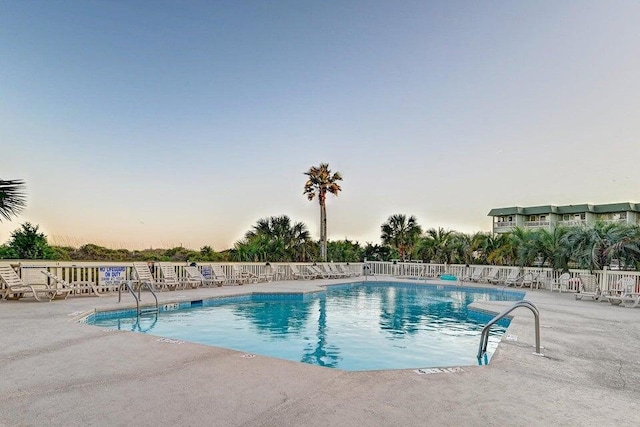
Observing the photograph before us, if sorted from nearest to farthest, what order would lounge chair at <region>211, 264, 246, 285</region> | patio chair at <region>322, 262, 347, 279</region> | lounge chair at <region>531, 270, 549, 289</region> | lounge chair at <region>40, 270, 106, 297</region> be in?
lounge chair at <region>40, 270, 106, 297</region>
lounge chair at <region>211, 264, 246, 285</region>
lounge chair at <region>531, 270, 549, 289</region>
patio chair at <region>322, 262, 347, 279</region>

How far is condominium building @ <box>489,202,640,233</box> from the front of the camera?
120 feet

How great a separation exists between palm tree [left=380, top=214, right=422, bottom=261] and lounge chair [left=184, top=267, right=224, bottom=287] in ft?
52.7

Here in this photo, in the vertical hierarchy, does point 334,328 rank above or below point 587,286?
below

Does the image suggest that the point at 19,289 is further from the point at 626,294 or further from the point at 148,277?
the point at 626,294

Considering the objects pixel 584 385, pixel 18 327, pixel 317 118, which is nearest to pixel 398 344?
pixel 584 385

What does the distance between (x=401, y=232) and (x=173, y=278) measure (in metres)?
18.5

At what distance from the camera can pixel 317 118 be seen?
17875mm

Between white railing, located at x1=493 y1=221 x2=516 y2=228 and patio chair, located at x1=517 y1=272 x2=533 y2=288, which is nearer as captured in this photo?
patio chair, located at x1=517 y1=272 x2=533 y2=288

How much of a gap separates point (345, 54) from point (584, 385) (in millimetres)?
13546

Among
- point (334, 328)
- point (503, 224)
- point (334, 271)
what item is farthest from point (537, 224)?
point (334, 328)

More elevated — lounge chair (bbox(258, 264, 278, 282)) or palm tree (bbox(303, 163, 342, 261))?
palm tree (bbox(303, 163, 342, 261))

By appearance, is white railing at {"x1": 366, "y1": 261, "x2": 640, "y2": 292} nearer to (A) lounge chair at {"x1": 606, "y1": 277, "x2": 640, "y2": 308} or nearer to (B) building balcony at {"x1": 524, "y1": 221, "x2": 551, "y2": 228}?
(A) lounge chair at {"x1": 606, "y1": 277, "x2": 640, "y2": 308}

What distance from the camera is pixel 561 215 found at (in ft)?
128

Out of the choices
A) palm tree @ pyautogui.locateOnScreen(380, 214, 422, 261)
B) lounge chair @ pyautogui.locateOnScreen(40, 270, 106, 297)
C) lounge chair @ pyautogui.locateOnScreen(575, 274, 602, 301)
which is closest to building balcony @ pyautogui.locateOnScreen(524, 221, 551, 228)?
palm tree @ pyautogui.locateOnScreen(380, 214, 422, 261)
